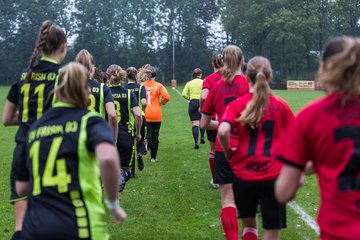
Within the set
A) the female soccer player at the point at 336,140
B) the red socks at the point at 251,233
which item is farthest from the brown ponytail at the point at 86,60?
the female soccer player at the point at 336,140

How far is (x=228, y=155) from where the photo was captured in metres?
A: 4.58

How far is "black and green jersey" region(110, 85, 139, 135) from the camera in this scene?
8.13m

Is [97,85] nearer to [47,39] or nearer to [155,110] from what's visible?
[47,39]

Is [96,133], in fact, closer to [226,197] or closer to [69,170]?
[69,170]

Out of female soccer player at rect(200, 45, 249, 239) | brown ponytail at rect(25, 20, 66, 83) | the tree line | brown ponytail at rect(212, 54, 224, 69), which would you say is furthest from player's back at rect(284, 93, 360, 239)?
the tree line

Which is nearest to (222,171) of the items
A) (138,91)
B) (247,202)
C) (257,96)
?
(247,202)

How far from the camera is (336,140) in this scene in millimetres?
2535

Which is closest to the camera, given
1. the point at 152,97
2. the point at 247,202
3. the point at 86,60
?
the point at 247,202

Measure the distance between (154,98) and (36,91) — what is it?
7174 mm

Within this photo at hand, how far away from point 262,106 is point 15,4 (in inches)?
2902

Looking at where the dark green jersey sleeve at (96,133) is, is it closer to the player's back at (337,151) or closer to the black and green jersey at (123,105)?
the player's back at (337,151)

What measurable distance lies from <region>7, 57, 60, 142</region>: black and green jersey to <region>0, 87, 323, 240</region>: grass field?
2430 millimetres

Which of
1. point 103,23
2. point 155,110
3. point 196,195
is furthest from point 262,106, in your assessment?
point 103,23

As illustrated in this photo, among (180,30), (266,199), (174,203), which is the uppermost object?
(180,30)
